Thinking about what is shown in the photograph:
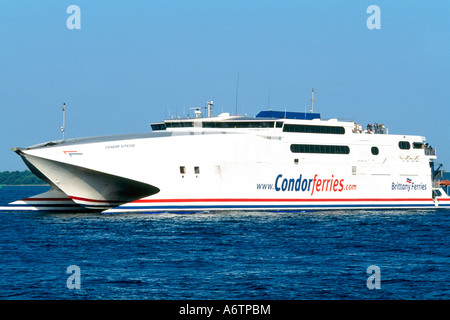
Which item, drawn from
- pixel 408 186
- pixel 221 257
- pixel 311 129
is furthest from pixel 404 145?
pixel 221 257

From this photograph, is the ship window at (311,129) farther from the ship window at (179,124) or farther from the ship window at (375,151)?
the ship window at (179,124)

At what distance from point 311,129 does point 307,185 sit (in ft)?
12.6

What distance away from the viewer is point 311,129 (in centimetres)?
4359

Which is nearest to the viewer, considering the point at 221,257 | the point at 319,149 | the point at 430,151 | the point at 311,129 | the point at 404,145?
the point at 221,257

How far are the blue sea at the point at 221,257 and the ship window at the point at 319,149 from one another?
4.70m

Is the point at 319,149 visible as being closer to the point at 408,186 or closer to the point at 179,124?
the point at 408,186

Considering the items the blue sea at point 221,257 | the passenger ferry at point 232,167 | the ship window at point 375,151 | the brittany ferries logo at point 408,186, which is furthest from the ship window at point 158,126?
the brittany ferries logo at point 408,186

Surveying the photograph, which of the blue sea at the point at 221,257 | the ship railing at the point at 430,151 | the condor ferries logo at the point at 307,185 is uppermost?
the ship railing at the point at 430,151

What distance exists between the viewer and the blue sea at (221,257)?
19.6 metres

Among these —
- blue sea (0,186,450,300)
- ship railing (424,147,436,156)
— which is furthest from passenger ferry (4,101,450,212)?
ship railing (424,147,436,156)

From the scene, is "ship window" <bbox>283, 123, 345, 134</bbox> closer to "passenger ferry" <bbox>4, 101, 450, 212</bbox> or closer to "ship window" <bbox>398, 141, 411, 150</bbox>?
"passenger ferry" <bbox>4, 101, 450, 212</bbox>

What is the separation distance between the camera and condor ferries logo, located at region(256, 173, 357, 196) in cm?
4131
